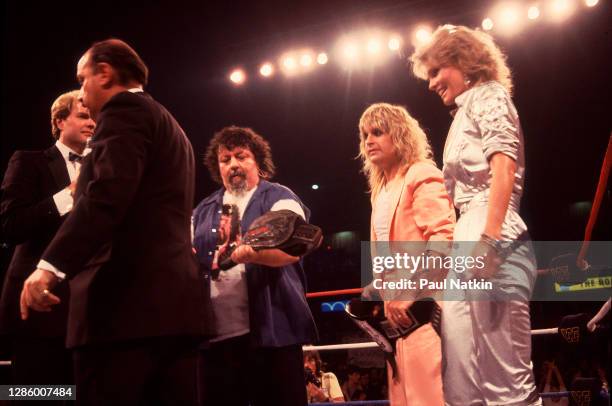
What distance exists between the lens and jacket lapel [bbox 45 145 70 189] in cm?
194

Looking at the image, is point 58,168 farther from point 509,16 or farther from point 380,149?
point 509,16

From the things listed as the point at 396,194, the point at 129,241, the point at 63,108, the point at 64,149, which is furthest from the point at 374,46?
the point at 129,241

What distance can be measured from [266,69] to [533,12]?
228 cm

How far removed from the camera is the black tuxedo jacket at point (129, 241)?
1296mm

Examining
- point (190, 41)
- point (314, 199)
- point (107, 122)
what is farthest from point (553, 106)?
point (107, 122)

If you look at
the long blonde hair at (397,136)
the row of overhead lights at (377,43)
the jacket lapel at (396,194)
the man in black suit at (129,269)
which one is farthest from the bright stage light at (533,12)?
the man in black suit at (129,269)

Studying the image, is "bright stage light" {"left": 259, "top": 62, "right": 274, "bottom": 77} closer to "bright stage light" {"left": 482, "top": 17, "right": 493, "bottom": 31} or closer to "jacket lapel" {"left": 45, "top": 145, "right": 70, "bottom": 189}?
"bright stage light" {"left": 482, "top": 17, "right": 493, "bottom": 31}

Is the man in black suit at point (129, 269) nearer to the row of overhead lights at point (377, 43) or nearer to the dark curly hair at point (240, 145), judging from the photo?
the dark curly hair at point (240, 145)

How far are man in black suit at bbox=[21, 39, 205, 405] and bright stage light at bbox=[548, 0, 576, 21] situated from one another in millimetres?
3875

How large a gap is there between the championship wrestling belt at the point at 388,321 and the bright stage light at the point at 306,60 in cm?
349

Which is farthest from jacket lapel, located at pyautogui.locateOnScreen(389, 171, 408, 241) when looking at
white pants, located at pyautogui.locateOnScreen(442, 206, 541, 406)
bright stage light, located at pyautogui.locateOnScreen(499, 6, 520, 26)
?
bright stage light, located at pyautogui.locateOnScreen(499, 6, 520, 26)

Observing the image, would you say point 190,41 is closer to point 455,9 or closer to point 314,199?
point 455,9

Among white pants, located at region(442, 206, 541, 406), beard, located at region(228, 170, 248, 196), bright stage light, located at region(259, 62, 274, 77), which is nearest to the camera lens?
white pants, located at region(442, 206, 541, 406)

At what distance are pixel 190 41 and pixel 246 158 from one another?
268 centimetres
